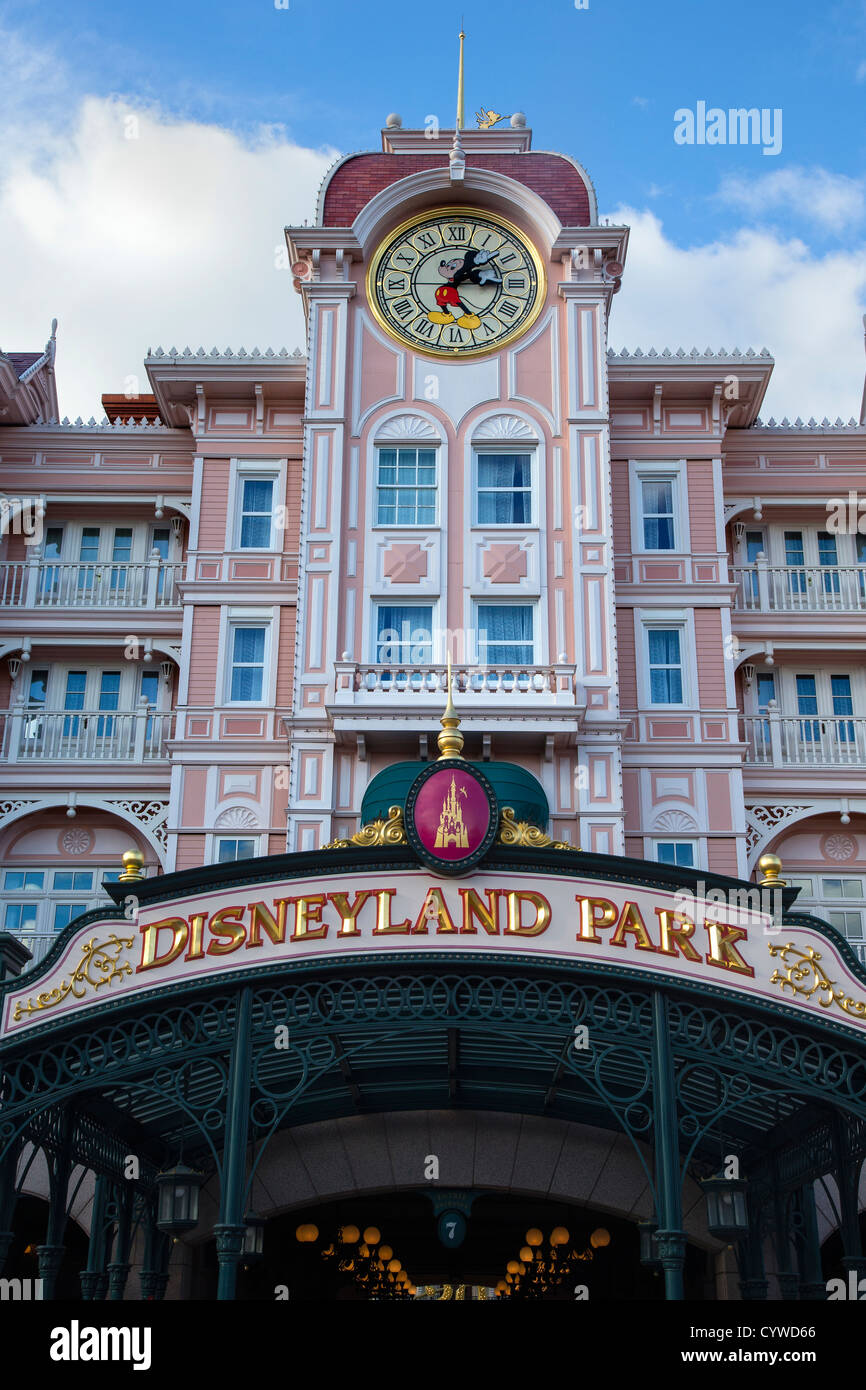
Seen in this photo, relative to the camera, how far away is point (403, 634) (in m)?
27.6

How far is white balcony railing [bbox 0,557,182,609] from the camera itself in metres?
30.5

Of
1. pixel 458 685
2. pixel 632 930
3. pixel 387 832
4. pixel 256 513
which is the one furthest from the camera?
pixel 256 513

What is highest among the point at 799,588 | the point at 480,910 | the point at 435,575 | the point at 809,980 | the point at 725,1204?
the point at 799,588

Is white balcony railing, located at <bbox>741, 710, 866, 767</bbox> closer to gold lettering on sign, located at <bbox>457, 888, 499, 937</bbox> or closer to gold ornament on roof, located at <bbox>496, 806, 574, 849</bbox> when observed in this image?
gold ornament on roof, located at <bbox>496, 806, 574, 849</bbox>

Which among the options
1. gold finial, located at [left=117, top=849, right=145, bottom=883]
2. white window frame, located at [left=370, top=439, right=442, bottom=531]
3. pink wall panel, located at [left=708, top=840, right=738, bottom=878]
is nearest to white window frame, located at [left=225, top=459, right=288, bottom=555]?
white window frame, located at [left=370, top=439, right=442, bottom=531]

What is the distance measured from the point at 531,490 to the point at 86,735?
9.86 metres

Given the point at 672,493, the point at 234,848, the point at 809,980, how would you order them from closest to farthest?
the point at 809,980 < the point at 234,848 < the point at 672,493

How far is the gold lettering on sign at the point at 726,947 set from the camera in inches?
572

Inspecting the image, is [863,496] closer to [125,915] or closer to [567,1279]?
[567,1279]

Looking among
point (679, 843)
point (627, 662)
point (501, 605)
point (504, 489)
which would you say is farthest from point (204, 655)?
point (679, 843)

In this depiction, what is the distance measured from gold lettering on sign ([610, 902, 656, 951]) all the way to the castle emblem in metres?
1.69

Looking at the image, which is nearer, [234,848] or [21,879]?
[234,848]

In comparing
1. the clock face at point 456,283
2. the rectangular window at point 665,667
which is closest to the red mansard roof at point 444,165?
the clock face at point 456,283

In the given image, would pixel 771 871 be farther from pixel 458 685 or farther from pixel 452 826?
pixel 458 685
